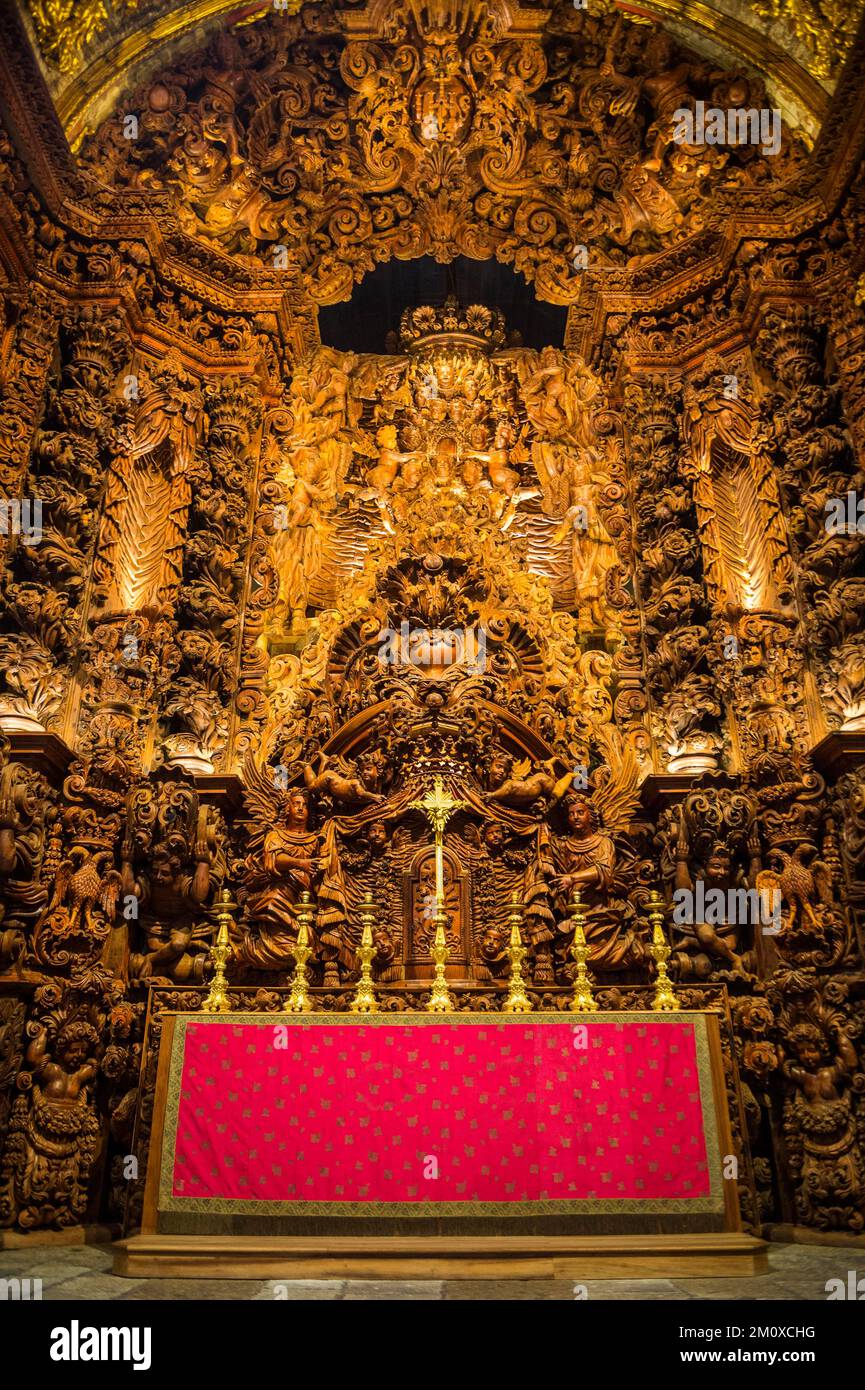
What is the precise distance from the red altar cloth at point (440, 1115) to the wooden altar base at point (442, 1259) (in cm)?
27

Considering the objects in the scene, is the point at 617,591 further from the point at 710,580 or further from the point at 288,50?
the point at 288,50

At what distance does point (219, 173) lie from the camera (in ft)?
35.5

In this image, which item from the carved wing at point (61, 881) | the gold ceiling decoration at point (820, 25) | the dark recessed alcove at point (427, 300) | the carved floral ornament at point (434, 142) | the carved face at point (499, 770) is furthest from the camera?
the dark recessed alcove at point (427, 300)

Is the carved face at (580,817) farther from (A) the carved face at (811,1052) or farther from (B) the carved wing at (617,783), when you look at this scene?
(A) the carved face at (811,1052)

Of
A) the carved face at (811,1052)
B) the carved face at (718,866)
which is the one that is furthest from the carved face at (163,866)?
the carved face at (811,1052)

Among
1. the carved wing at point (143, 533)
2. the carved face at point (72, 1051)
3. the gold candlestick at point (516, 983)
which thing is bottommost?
the carved face at point (72, 1051)

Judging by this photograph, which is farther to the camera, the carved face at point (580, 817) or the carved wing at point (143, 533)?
the carved wing at point (143, 533)

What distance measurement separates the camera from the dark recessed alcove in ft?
39.9

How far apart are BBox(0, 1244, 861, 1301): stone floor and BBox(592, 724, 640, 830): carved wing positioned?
386 centimetres

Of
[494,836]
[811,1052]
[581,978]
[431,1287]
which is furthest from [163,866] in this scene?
[811,1052]

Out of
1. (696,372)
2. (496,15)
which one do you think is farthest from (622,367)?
(496,15)

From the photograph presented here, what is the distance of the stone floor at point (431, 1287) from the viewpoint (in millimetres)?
4047

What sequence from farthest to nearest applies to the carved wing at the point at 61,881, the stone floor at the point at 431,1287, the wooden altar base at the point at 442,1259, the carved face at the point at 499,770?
the carved face at the point at 499,770 < the carved wing at the point at 61,881 < the wooden altar base at the point at 442,1259 < the stone floor at the point at 431,1287

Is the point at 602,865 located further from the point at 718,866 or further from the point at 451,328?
the point at 451,328
